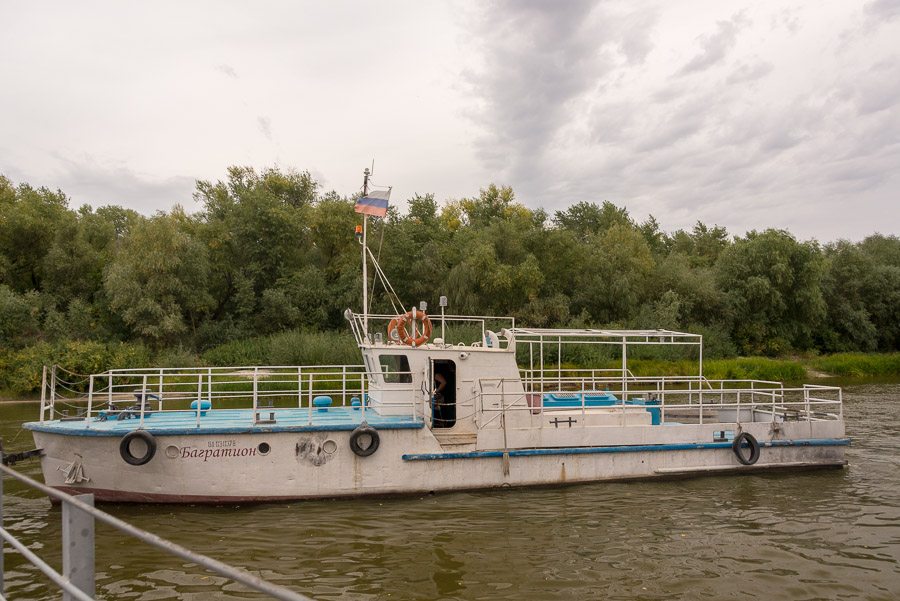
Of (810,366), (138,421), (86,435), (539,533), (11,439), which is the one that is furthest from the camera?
(810,366)

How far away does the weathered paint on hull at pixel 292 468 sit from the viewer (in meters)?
10.7

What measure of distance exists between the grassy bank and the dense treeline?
1.96m

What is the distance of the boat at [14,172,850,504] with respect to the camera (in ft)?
35.2

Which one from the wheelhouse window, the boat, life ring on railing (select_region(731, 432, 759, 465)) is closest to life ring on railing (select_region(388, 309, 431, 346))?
the boat

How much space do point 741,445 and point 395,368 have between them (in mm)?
7843

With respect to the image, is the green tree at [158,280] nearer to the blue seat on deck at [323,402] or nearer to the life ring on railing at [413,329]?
the blue seat on deck at [323,402]

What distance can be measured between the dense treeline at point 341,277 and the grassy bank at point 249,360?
6.42ft

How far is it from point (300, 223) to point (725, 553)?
37.0 m

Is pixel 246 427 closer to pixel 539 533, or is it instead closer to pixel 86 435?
pixel 86 435

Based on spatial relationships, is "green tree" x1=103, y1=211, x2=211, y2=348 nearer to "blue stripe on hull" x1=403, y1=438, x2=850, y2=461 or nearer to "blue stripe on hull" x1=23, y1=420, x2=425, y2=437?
"blue stripe on hull" x1=23, y1=420, x2=425, y2=437

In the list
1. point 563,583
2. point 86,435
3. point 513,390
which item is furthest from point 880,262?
point 86,435

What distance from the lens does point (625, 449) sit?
12477 millimetres

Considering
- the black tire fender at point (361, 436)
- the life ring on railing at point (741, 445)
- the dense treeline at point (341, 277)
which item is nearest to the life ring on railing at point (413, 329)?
the black tire fender at point (361, 436)

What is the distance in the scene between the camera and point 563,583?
8.03 meters
